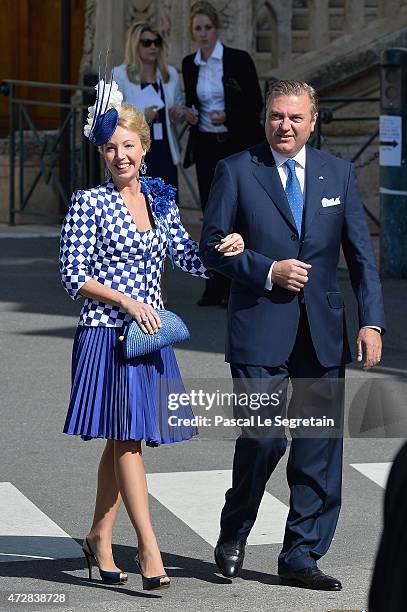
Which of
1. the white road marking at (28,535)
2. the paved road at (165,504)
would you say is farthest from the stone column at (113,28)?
the white road marking at (28,535)

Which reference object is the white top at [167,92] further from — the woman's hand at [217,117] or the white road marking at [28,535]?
the white road marking at [28,535]

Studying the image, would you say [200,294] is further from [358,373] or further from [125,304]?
[125,304]

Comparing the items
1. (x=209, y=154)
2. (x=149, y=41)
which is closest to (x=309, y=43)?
(x=209, y=154)

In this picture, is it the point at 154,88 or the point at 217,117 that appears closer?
the point at 154,88

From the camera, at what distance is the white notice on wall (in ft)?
44.8

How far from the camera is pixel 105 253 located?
582 centimetres

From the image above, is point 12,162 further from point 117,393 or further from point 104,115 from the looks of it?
point 117,393

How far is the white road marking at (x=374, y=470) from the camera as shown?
749 centimetres

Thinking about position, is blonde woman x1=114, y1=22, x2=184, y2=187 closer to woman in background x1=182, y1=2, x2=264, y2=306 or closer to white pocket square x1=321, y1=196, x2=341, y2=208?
woman in background x1=182, y1=2, x2=264, y2=306

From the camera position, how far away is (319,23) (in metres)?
18.4

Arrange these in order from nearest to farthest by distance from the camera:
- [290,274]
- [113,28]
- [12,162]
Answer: [290,274], [12,162], [113,28]

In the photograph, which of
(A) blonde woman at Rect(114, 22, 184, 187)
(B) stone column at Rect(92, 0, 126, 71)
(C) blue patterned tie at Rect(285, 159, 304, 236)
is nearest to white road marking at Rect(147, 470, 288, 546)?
(C) blue patterned tie at Rect(285, 159, 304, 236)

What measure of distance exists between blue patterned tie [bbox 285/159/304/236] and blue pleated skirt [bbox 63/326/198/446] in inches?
26.1

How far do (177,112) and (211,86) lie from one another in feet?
1.17
